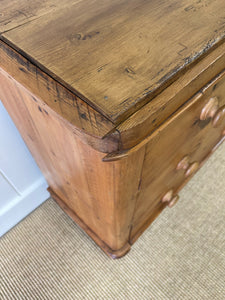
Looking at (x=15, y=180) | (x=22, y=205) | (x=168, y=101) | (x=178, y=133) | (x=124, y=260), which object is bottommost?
(x=124, y=260)

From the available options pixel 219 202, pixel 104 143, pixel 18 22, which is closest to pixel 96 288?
pixel 219 202

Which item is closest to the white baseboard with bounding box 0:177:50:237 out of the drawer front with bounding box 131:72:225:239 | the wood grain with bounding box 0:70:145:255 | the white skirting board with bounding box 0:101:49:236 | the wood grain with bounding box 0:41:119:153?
the white skirting board with bounding box 0:101:49:236

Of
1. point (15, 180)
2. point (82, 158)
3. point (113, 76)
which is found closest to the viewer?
point (113, 76)

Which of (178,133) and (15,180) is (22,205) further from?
(178,133)

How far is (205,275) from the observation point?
862 mm

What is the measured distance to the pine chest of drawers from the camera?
0.32 m

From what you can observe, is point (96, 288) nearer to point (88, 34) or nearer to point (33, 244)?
point (33, 244)

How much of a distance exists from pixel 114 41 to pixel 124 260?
799mm

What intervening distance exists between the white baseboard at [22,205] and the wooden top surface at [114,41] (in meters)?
0.68

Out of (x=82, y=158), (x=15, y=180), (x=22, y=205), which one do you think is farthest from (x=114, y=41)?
(x=22, y=205)

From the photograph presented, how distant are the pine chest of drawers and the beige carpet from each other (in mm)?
485

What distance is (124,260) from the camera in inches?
35.5

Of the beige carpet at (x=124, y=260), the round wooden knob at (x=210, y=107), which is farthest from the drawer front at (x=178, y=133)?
the beige carpet at (x=124, y=260)

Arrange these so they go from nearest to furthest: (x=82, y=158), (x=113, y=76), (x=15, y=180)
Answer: (x=113, y=76), (x=82, y=158), (x=15, y=180)
